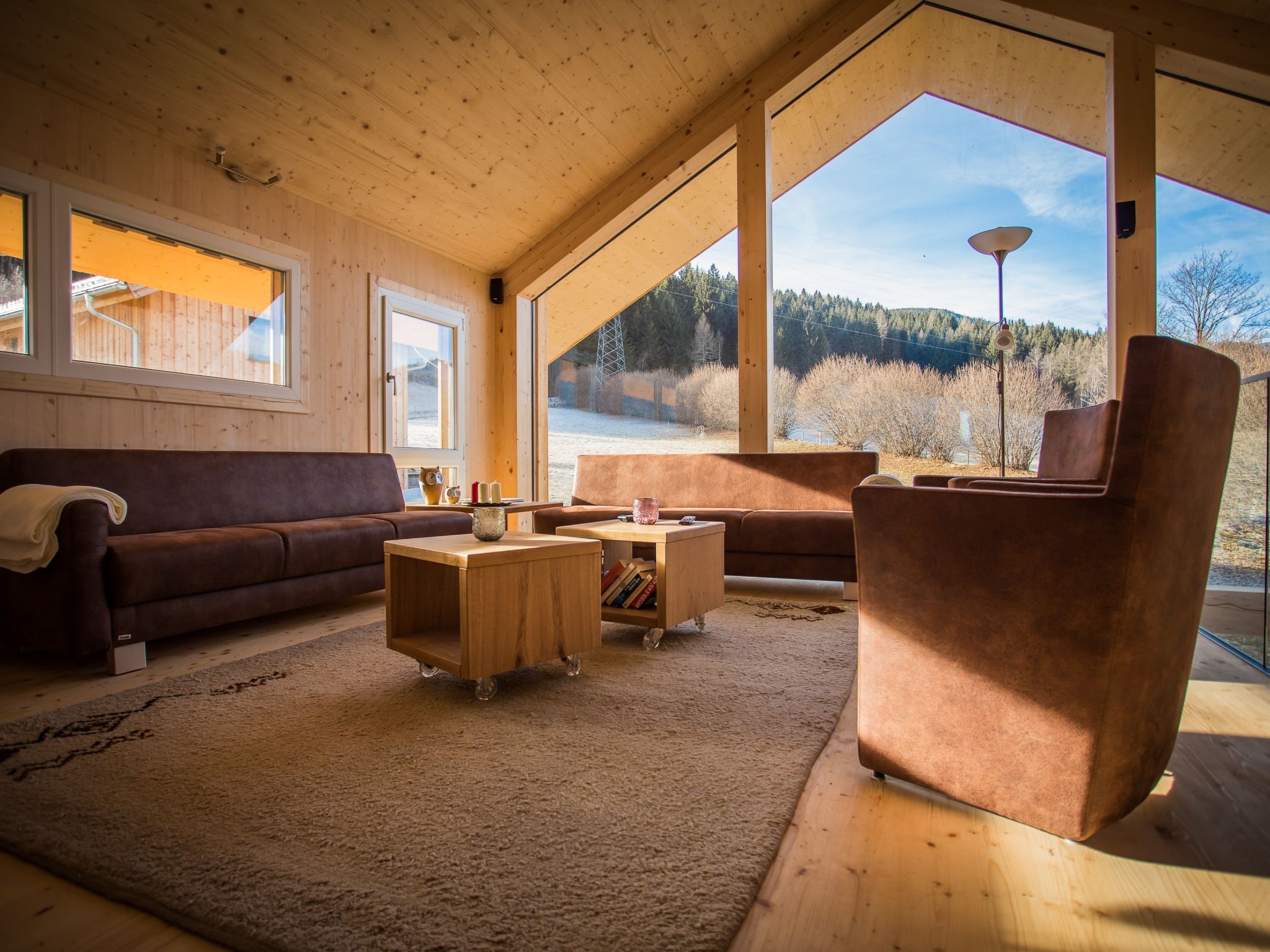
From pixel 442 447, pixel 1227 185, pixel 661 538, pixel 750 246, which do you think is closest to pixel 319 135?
pixel 442 447

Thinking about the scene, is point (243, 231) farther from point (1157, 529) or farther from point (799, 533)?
point (1157, 529)

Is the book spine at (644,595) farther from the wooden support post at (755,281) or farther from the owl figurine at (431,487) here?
the wooden support post at (755,281)

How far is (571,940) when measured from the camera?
96cm

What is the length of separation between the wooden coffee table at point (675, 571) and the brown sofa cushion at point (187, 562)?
119 centimetres

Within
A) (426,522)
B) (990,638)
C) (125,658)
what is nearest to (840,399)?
(426,522)

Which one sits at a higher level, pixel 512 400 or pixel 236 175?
pixel 236 175

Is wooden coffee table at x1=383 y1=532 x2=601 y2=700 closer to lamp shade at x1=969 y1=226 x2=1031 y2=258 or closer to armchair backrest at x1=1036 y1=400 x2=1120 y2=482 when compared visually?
armchair backrest at x1=1036 y1=400 x2=1120 y2=482

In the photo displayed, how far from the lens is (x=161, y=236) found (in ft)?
11.4

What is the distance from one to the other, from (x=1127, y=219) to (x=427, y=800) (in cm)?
426

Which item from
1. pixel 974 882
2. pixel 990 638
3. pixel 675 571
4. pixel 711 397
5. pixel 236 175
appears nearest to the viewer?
pixel 974 882

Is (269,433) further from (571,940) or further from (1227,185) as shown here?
(1227,185)

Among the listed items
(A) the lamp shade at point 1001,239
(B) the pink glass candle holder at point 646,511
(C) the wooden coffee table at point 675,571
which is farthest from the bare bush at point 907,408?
(B) the pink glass candle holder at point 646,511

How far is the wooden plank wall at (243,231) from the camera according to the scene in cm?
296

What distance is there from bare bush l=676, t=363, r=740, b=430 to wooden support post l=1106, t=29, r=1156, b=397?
2354 mm
